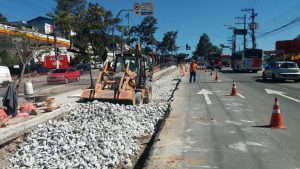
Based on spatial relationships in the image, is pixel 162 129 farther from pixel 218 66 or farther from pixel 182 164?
pixel 218 66

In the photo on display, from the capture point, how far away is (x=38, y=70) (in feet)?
198

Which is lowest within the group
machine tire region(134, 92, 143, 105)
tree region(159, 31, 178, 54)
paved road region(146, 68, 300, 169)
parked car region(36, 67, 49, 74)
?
parked car region(36, 67, 49, 74)

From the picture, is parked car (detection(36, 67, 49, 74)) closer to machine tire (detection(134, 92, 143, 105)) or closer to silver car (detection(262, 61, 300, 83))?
silver car (detection(262, 61, 300, 83))

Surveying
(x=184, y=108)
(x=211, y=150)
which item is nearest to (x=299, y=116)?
(x=184, y=108)

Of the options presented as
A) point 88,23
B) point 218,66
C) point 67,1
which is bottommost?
point 218,66

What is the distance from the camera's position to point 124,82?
58.3 feet

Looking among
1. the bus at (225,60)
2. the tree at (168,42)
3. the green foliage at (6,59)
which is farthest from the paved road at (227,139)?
the tree at (168,42)

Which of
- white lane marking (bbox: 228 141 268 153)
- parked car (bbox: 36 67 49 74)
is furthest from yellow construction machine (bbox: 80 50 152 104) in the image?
parked car (bbox: 36 67 49 74)

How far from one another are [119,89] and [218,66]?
2303 inches

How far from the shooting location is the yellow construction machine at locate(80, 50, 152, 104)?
Answer: 17359mm

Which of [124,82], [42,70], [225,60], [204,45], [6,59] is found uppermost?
[204,45]

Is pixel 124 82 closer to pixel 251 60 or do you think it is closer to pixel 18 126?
pixel 18 126

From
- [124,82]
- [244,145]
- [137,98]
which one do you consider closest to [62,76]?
[124,82]

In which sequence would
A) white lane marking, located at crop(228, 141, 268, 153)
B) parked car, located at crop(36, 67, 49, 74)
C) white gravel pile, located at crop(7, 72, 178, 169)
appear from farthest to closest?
1. parked car, located at crop(36, 67, 49, 74)
2. white lane marking, located at crop(228, 141, 268, 153)
3. white gravel pile, located at crop(7, 72, 178, 169)
